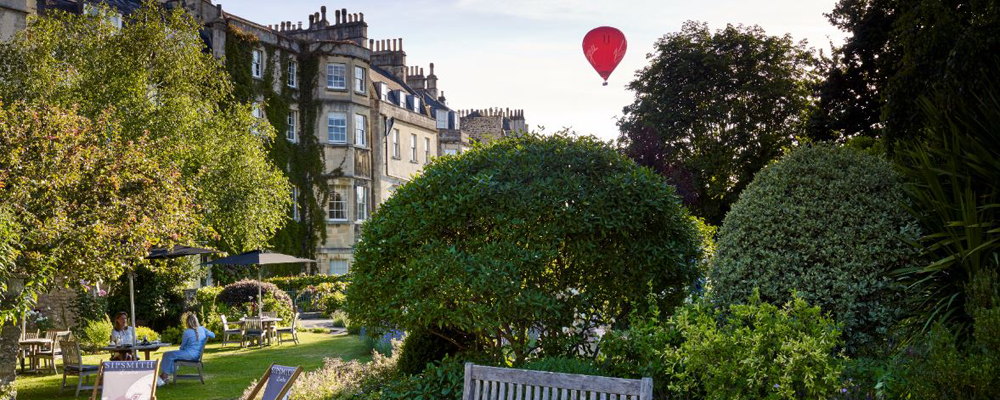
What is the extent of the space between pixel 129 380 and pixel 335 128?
1158 inches

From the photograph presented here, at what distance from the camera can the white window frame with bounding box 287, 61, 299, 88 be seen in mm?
37844

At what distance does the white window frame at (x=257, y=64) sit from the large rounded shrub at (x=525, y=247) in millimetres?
28776

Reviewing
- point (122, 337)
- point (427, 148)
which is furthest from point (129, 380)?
point (427, 148)

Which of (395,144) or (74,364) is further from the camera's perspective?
(395,144)

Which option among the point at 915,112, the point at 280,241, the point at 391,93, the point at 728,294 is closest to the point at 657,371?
the point at 728,294

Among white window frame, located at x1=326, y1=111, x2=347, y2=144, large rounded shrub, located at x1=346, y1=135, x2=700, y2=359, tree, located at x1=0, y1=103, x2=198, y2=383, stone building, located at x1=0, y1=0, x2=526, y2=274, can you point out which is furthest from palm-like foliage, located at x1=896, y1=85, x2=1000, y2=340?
white window frame, located at x1=326, y1=111, x2=347, y2=144

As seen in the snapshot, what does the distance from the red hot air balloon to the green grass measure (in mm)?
7433

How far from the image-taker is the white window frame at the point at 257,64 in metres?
35.7

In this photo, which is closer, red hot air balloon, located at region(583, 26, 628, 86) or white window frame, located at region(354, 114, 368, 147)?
red hot air balloon, located at region(583, 26, 628, 86)

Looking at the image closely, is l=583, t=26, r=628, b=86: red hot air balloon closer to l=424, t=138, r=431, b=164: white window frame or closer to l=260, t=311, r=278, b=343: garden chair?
l=260, t=311, r=278, b=343: garden chair

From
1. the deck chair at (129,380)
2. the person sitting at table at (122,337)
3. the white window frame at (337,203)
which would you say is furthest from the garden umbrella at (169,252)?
the white window frame at (337,203)

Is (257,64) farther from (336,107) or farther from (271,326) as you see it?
(271,326)

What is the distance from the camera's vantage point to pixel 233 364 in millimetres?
17797

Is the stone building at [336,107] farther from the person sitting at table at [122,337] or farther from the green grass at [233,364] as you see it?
the person sitting at table at [122,337]
